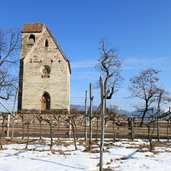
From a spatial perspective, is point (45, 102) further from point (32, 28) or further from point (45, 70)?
point (32, 28)

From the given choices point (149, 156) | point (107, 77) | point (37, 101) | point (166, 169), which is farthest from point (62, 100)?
point (166, 169)

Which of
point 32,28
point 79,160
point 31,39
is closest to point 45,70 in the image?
point 31,39

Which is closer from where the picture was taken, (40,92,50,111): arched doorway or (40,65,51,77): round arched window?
(40,92,50,111): arched doorway

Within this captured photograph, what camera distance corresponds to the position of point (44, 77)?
51.8 m

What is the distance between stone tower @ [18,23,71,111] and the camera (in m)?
50.8

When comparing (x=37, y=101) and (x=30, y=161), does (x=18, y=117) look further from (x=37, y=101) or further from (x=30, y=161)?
(x=30, y=161)

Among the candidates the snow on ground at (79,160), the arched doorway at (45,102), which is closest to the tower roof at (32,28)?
the arched doorway at (45,102)

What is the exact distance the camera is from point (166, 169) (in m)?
12.0

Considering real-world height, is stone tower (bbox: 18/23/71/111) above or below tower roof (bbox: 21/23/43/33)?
below

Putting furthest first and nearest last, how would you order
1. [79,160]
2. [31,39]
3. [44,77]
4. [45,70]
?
[31,39] < [45,70] < [44,77] < [79,160]

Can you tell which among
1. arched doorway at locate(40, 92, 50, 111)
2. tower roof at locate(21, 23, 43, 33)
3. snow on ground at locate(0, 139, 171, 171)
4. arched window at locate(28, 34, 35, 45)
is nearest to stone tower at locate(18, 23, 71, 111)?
arched doorway at locate(40, 92, 50, 111)

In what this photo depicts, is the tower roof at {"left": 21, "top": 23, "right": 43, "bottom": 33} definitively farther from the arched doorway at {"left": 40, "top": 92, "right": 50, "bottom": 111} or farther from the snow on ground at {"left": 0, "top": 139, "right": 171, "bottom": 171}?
the snow on ground at {"left": 0, "top": 139, "right": 171, "bottom": 171}

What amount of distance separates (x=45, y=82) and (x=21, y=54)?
7.25 m

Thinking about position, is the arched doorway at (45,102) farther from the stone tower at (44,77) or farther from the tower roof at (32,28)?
the tower roof at (32,28)
